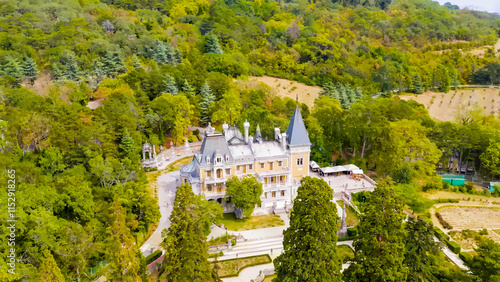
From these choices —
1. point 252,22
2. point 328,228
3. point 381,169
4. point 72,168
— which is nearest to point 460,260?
point 381,169

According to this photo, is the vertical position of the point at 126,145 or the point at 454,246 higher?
the point at 126,145

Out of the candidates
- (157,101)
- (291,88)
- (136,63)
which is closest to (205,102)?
(157,101)

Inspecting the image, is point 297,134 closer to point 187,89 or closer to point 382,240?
point 382,240

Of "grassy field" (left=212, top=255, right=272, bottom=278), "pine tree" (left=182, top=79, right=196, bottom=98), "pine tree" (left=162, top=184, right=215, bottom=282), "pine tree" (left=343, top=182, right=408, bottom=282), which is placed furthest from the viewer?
"pine tree" (left=182, top=79, right=196, bottom=98)

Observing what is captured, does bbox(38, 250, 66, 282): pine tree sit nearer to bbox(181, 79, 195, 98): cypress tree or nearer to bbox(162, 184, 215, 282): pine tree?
bbox(162, 184, 215, 282): pine tree

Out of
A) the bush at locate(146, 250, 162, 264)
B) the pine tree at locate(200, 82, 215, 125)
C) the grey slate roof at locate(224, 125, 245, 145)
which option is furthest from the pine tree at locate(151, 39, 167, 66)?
the bush at locate(146, 250, 162, 264)

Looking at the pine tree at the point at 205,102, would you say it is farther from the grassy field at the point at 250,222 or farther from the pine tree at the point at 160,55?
the grassy field at the point at 250,222

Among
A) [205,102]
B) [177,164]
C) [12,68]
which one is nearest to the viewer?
[177,164]

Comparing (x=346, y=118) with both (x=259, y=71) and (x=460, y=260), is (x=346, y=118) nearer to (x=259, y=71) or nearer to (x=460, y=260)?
(x=460, y=260)
